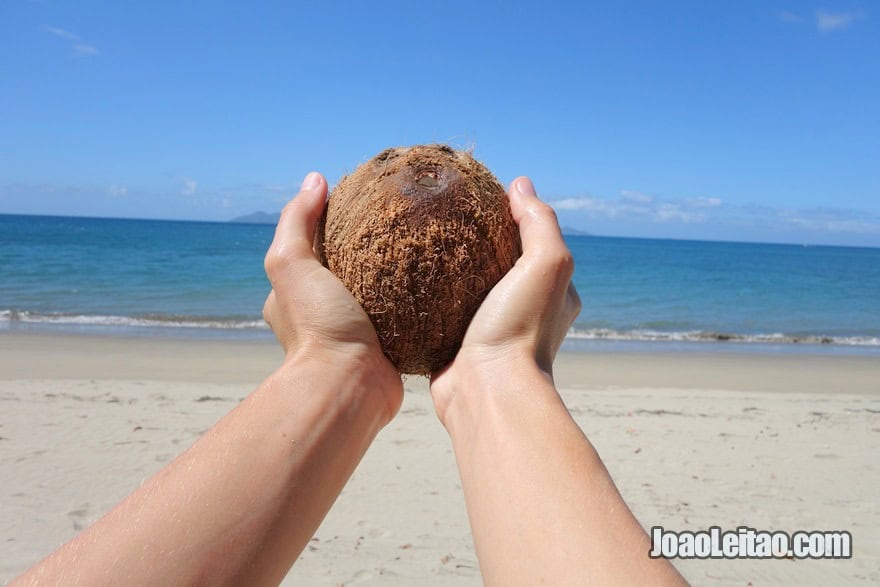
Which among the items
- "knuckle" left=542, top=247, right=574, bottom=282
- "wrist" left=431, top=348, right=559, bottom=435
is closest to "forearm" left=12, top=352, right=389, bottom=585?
"wrist" left=431, top=348, right=559, bottom=435

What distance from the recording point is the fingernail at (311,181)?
270 centimetres

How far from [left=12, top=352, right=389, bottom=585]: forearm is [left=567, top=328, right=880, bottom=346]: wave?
14.0m

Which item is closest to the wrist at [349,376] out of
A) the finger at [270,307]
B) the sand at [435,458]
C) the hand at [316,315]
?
the hand at [316,315]

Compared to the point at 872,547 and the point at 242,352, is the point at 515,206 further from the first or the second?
the point at 242,352

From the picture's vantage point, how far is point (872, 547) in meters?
4.99

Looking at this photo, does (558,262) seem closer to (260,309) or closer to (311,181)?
(311,181)

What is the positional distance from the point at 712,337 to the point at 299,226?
1583 cm

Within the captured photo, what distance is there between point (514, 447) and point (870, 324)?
74.2ft

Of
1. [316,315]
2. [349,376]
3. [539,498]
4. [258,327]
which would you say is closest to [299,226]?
[316,315]

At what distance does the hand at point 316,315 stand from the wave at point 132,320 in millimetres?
12952

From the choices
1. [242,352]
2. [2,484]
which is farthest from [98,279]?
[2,484]

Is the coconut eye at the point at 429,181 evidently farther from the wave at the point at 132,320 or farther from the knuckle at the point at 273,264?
the wave at the point at 132,320

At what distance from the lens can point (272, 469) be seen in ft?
5.42

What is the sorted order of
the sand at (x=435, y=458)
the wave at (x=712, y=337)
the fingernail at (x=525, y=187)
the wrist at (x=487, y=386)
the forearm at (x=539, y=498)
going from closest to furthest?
the forearm at (x=539, y=498), the wrist at (x=487, y=386), the fingernail at (x=525, y=187), the sand at (x=435, y=458), the wave at (x=712, y=337)
